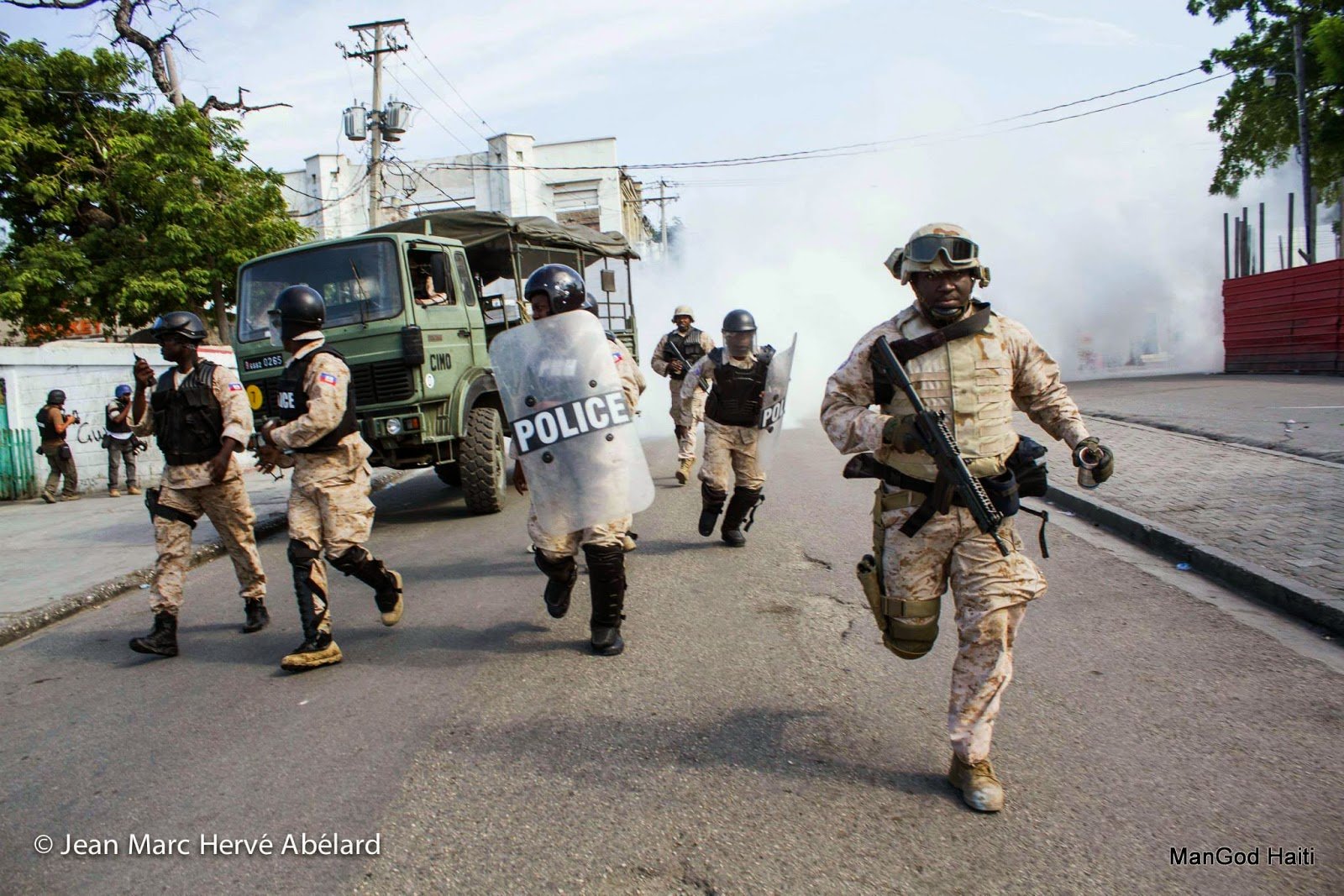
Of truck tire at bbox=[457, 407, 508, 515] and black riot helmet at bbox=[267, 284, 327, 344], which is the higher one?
black riot helmet at bbox=[267, 284, 327, 344]

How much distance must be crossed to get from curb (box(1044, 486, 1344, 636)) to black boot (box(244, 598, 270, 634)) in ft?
18.7

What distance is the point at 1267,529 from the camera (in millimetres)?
6395

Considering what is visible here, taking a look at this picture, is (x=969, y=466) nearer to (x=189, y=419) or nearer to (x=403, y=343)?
(x=189, y=419)

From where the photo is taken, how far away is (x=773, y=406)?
700cm

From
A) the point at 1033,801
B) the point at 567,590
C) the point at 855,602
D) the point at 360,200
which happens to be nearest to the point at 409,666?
the point at 567,590

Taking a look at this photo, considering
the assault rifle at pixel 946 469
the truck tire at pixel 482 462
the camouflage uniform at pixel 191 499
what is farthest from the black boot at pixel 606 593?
the truck tire at pixel 482 462

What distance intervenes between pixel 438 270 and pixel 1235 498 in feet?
23.1

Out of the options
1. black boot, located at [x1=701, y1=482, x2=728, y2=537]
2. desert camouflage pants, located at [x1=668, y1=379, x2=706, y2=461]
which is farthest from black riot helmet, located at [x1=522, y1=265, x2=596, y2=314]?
desert camouflage pants, located at [x1=668, y1=379, x2=706, y2=461]

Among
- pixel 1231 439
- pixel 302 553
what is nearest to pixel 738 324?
pixel 302 553

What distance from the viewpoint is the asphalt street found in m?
2.77

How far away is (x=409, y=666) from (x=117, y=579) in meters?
3.74

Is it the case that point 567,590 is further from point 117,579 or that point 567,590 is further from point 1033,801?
point 117,579

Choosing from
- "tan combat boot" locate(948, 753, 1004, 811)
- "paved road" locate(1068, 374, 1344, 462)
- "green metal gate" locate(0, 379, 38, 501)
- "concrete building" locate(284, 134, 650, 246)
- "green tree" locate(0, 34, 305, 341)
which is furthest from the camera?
"concrete building" locate(284, 134, 650, 246)

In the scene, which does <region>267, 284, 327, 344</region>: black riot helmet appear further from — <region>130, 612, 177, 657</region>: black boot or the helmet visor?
the helmet visor
